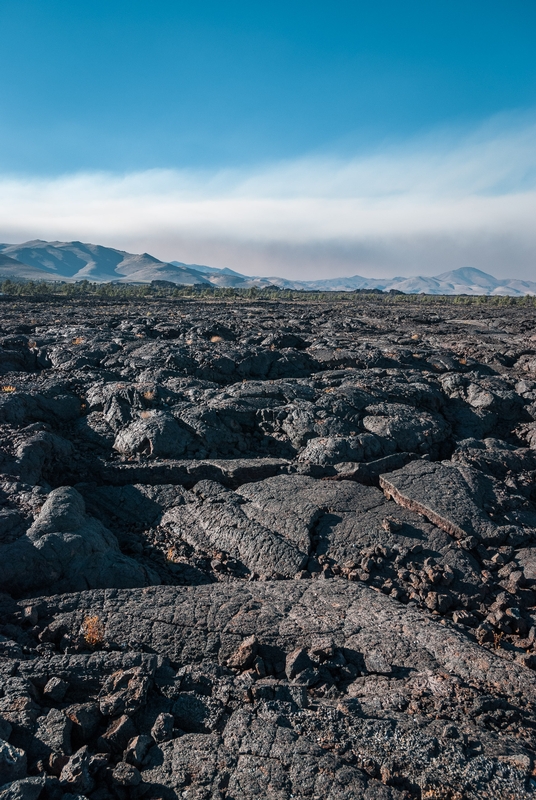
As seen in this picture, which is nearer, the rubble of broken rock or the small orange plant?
the rubble of broken rock

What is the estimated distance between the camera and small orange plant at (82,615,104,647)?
5.38 m

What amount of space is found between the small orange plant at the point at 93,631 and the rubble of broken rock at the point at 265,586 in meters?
0.03

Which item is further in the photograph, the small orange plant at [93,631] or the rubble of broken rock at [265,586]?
→ the small orange plant at [93,631]

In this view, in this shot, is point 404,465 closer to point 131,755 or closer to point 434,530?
point 434,530

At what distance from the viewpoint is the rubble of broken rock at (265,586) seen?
402 cm

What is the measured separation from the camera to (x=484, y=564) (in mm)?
7438

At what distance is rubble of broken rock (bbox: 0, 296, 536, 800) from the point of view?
13.2 feet

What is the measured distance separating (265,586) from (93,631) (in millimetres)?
2227

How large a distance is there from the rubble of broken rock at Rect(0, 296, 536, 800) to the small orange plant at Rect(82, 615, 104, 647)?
0.03m

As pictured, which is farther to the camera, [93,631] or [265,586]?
[265,586]

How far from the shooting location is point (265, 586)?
21.5 feet

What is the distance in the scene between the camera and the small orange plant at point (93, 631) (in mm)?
5375

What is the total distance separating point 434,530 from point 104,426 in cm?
749

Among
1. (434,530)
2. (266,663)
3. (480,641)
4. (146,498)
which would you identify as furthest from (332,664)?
(146,498)
